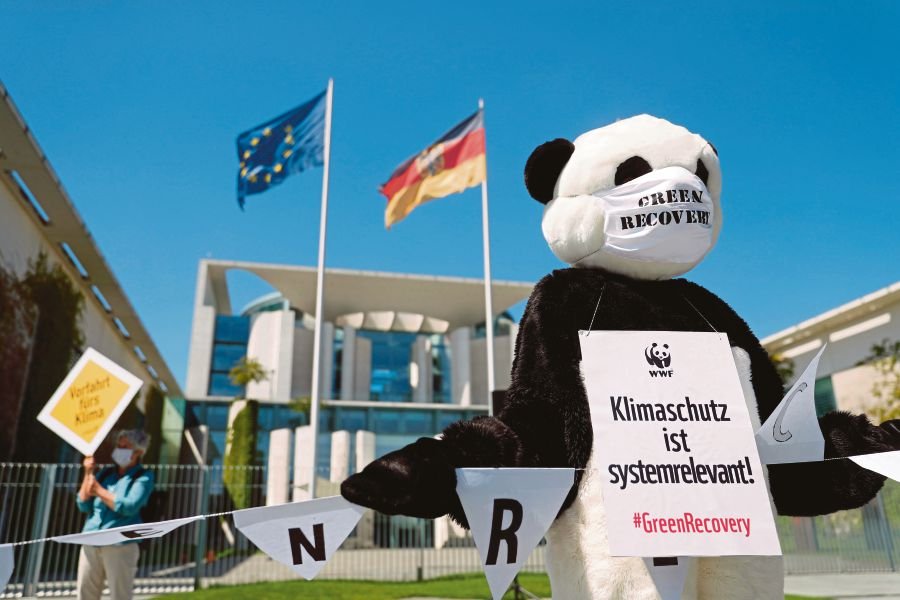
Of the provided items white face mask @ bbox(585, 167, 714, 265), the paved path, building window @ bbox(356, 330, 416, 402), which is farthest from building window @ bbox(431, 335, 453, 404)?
white face mask @ bbox(585, 167, 714, 265)

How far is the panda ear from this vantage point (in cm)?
274

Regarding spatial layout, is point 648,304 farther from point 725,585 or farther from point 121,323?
point 121,323

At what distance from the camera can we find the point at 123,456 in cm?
430

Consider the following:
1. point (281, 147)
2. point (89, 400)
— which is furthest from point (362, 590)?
point (281, 147)

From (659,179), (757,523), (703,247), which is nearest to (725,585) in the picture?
(757,523)

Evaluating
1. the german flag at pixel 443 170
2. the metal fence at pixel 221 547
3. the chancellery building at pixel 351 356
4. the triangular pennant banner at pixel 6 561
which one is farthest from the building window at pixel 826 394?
the triangular pennant banner at pixel 6 561

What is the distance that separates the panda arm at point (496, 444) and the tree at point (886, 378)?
17.6 m

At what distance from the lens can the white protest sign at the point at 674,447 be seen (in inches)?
78.5

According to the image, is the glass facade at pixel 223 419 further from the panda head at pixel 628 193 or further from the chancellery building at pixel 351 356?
the panda head at pixel 628 193

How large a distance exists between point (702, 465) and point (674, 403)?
0.68ft

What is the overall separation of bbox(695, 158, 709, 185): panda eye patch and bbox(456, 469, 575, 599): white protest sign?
1382 mm

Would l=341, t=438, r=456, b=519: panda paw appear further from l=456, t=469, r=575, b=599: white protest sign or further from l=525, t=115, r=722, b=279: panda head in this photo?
l=525, t=115, r=722, b=279: panda head

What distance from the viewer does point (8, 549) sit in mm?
2211

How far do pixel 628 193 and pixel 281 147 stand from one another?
37.5 feet
